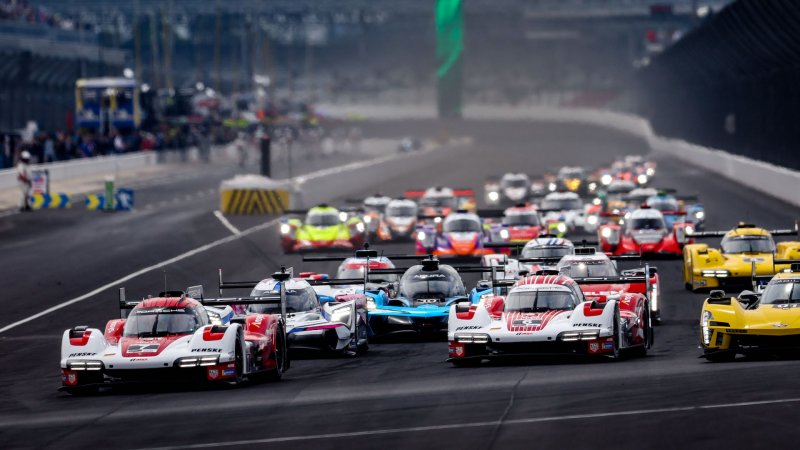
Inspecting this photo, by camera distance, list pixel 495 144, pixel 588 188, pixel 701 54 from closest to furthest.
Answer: pixel 588 188, pixel 701 54, pixel 495 144

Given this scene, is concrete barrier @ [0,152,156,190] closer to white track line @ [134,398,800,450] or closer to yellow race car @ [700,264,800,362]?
yellow race car @ [700,264,800,362]

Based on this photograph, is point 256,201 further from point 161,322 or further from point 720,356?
point 161,322

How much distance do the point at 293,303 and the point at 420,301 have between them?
139 inches

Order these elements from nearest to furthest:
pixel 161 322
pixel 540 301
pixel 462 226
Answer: pixel 161 322 < pixel 540 301 < pixel 462 226

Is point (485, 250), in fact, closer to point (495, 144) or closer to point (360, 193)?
point (360, 193)

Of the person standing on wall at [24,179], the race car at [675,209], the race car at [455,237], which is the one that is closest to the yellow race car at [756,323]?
the race car at [455,237]

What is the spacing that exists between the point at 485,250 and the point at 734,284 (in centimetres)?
1064

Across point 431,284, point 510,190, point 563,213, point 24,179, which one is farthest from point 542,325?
point 510,190

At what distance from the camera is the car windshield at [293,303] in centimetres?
2589

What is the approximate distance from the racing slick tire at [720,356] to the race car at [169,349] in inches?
240

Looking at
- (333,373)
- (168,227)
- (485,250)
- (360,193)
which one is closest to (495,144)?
(360,193)

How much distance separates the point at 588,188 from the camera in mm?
71562

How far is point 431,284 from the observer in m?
29.5

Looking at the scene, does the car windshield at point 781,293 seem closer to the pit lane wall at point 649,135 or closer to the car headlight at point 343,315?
the car headlight at point 343,315
